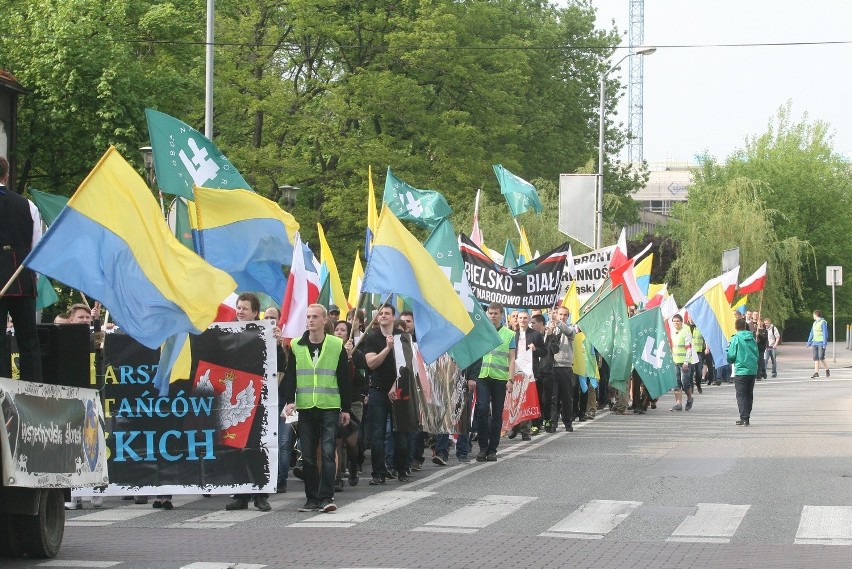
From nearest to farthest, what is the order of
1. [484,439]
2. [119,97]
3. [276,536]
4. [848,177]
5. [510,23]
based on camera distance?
1. [276,536]
2. [484,439]
3. [119,97]
4. [510,23]
5. [848,177]

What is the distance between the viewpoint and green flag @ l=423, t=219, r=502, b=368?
16.6 metres

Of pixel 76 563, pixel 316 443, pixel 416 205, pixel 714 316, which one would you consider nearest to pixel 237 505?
pixel 316 443

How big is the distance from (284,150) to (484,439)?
93.3ft

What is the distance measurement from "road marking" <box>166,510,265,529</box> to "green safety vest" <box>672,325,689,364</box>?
17.4 m

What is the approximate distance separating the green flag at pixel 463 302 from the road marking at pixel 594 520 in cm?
294

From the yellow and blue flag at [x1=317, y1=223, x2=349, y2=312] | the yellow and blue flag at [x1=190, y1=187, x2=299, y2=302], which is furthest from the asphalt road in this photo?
the yellow and blue flag at [x1=317, y1=223, x2=349, y2=312]

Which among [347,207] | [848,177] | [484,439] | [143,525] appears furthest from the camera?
[848,177]

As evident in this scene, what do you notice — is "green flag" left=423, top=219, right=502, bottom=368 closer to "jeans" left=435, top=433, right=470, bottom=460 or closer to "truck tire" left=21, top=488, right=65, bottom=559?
"jeans" left=435, top=433, right=470, bottom=460

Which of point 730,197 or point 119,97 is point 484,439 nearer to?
point 119,97

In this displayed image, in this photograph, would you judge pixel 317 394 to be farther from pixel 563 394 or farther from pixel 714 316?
pixel 714 316

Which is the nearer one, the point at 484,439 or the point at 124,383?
the point at 124,383

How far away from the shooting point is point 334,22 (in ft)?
152

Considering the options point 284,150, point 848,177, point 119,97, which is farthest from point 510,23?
point 848,177

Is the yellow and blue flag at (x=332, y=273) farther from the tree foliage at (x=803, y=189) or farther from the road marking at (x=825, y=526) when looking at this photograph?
the tree foliage at (x=803, y=189)
